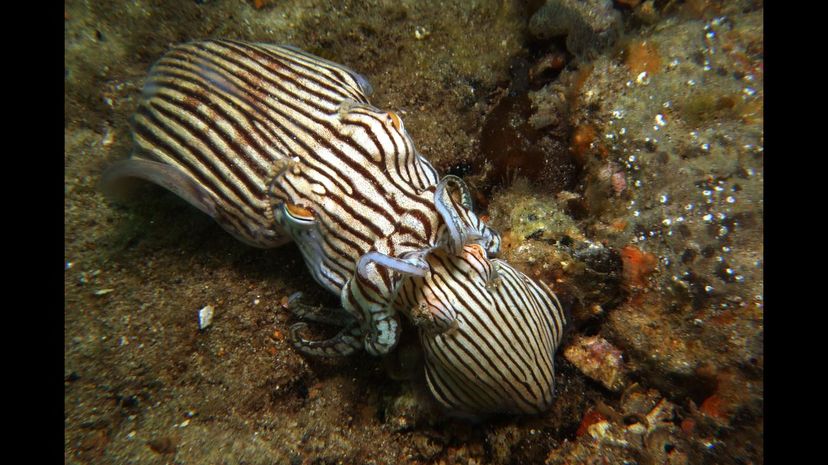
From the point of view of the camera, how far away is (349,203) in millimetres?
2785

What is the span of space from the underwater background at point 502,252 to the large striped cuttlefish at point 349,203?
0.49 meters

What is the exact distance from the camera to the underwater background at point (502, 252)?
276cm

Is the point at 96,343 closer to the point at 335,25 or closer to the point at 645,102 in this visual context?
the point at 335,25

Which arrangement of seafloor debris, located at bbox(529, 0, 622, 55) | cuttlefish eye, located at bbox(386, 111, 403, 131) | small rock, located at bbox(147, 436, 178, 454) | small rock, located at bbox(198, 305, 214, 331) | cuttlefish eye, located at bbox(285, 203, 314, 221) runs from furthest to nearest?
1. seafloor debris, located at bbox(529, 0, 622, 55)
2. small rock, located at bbox(198, 305, 214, 331)
3. cuttlefish eye, located at bbox(386, 111, 403, 131)
4. small rock, located at bbox(147, 436, 178, 454)
5. cuttlefish eye, located at bbox(285, 203, 314, 221)

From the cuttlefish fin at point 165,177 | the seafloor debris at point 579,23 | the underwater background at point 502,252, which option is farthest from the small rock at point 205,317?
the seafloor debris at point 579,23

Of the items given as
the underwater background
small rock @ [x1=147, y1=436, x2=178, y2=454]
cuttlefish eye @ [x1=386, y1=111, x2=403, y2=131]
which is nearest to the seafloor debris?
the underwater background

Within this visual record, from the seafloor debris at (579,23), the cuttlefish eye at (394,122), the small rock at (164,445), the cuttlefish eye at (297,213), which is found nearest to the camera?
the cuttlefish eye at (297,213)

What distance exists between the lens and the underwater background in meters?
2.76

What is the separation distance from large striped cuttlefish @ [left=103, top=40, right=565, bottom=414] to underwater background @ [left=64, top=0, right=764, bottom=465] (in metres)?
0.49

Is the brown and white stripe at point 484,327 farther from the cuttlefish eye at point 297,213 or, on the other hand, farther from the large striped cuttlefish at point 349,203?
the cuttlefish eye at point 297,213

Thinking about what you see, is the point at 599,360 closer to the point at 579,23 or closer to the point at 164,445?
the point at 579,23

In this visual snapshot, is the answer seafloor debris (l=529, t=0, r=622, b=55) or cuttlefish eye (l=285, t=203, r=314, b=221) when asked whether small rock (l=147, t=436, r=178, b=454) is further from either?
seafloor debris (l=529, t=0, r=622, b=55)

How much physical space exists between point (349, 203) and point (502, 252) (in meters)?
1.42

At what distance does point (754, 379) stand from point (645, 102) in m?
2.14
